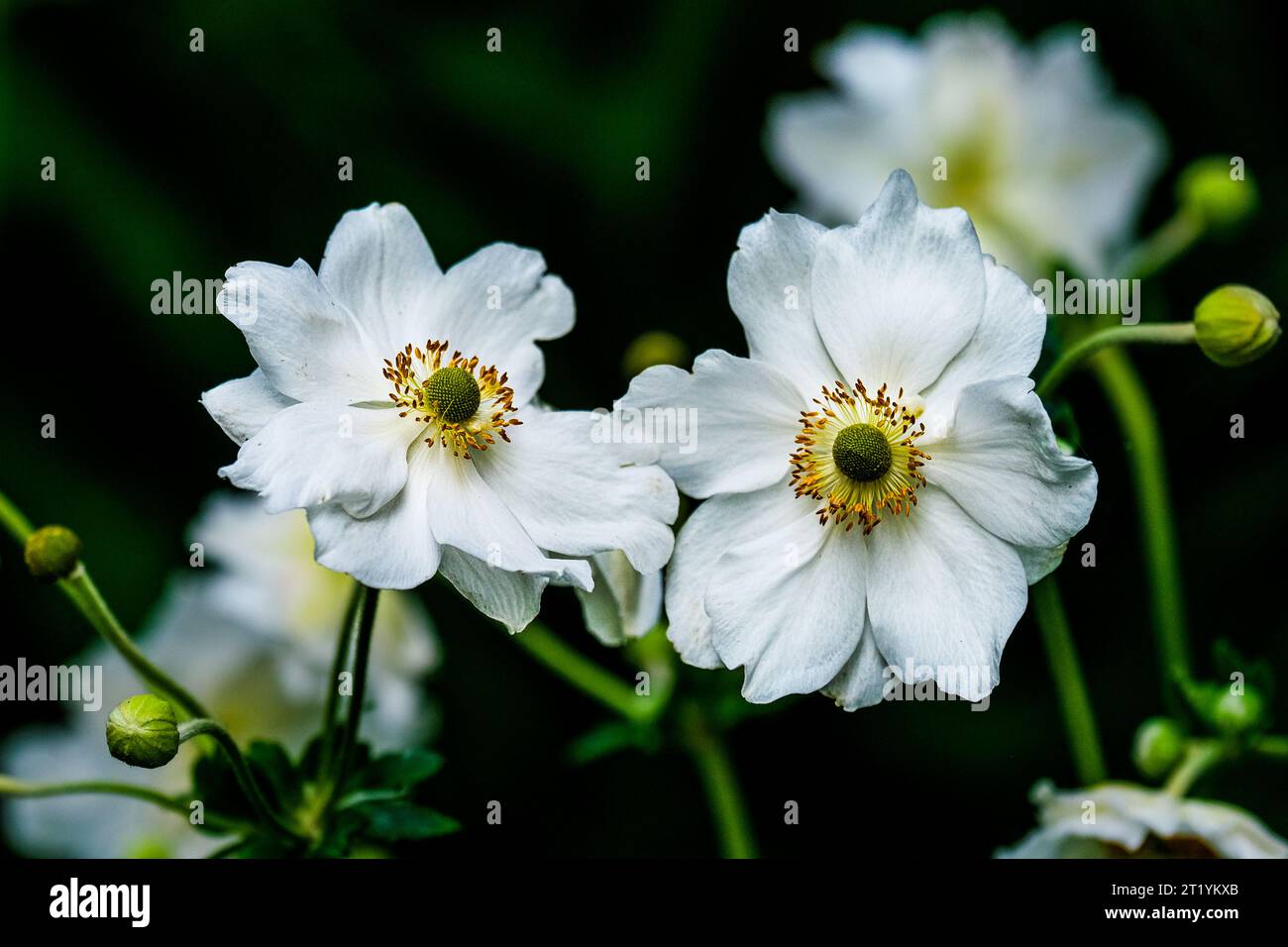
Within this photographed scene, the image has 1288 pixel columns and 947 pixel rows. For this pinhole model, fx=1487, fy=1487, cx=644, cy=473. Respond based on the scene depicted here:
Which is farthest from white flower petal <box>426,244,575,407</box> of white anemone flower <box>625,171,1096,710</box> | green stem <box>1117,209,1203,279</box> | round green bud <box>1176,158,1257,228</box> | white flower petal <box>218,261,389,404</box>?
round green bud <box>1176,158,1257,228</box>

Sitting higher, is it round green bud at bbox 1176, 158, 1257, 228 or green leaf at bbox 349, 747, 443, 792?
round green bud at bbox 1176, 158, 1257, 228

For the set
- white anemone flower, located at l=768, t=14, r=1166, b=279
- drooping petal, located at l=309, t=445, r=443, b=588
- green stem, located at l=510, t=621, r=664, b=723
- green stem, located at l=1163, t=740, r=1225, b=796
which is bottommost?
green stem, located at l=1163, t=740, r=1225, b=796

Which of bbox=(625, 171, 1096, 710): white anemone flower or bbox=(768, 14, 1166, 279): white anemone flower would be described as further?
bbox=(768, 14, 1166, 279): white anemone flower

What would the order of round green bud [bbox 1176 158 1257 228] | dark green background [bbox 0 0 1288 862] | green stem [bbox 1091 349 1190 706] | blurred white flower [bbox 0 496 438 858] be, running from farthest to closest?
dark green background [bbox 0 0 1288 862] < round green bud [bbox 1176 158 1257 228] < blurred white flower [bbox 0 496 438 858] < green stem [bbox 1091 349 1190 706]

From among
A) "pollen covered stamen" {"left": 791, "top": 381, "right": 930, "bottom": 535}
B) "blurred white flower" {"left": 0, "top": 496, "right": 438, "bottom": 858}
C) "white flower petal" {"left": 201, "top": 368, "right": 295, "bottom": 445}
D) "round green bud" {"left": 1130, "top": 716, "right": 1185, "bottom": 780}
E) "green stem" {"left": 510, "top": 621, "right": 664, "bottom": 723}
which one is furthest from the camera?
"blurred white flower" {"left": 0, "top": 496, "right": 438, "bottom": 858}

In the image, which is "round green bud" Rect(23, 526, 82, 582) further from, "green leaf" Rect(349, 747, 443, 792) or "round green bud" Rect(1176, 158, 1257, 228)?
"round green bud" Rect(1176, 158, 1257, 228)

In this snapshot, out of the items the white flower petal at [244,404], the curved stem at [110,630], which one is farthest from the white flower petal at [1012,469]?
the curved stem at [110,630]

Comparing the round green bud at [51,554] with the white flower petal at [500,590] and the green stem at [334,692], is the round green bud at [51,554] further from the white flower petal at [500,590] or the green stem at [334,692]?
the white flower petal at [500,590]

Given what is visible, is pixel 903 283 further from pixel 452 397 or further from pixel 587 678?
pixel 587 678
